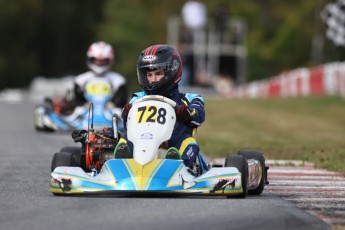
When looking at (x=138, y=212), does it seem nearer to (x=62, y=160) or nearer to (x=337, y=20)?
(x=62, y=160)

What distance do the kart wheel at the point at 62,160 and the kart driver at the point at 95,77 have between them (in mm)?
12316

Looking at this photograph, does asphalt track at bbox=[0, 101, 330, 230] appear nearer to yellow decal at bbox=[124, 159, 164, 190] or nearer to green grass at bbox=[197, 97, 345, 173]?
yellow decal at bbox=[124, 159, 164, 190]

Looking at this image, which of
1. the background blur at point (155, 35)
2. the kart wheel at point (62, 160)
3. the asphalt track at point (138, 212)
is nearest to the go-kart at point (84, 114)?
the asphalt track at point (138, 212)

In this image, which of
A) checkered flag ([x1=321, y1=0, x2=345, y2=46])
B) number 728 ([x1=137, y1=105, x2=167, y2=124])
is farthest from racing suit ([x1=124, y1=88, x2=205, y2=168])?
checkered flag ([x1=321, y1=0, x2=345, y2=46])

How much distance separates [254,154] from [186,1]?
8886 centimetres

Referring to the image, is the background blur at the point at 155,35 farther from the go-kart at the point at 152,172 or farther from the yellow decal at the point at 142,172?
the yellow decal at the point at 142,172

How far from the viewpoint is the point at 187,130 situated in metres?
12.6

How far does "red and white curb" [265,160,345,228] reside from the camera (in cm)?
1102

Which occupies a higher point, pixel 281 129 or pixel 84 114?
pixel 84 114

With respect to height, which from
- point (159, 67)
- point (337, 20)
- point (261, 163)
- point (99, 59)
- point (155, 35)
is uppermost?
point (155, 35)

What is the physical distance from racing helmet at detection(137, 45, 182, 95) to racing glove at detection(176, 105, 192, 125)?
38cm

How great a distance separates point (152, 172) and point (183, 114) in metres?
0.95

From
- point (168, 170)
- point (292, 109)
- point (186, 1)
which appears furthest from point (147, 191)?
point (186, 1)

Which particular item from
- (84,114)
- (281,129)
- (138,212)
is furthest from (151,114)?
(281,129)
